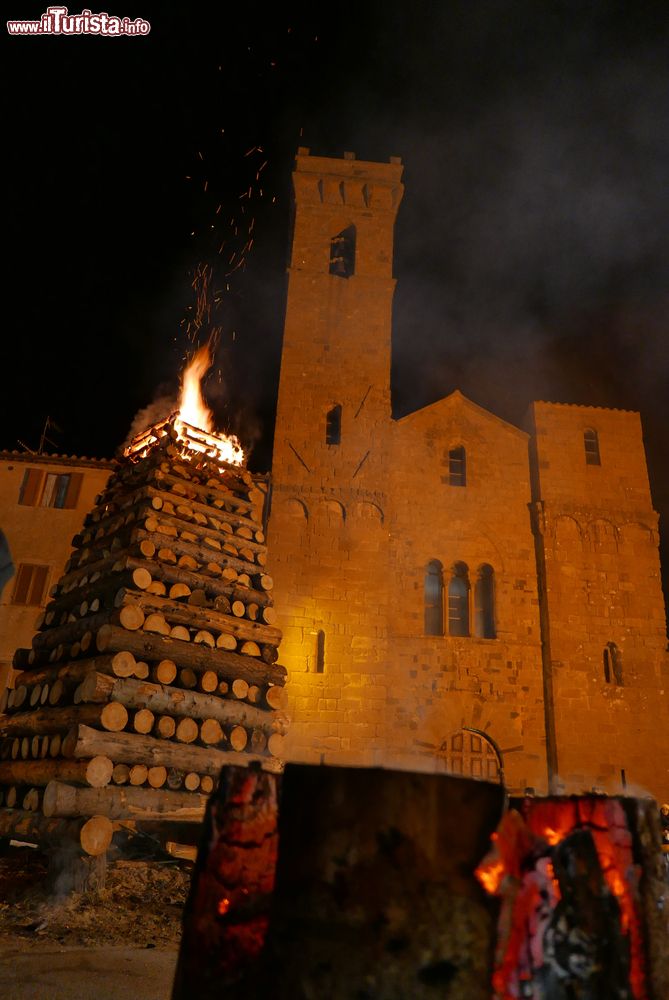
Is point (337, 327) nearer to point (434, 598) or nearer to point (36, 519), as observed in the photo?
point (434, 598)

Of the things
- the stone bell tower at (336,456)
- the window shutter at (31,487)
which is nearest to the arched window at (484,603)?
the stone bell tower at (336,456)

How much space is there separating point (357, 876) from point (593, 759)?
14496 mm

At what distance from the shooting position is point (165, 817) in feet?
22.7

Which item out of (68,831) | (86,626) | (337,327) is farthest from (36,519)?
(68,831)

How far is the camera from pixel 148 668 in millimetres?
7383

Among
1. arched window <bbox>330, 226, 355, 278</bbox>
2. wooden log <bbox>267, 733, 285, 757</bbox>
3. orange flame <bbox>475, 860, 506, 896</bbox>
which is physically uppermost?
arched window <bbox>330, 226, 355, 278</bbox>

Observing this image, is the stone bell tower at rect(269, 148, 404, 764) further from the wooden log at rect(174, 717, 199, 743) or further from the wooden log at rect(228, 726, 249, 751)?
the wooden log at rect(174, 717, 199, 743)

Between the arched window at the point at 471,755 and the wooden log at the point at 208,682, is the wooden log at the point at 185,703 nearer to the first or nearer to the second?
the wooden log at the point at 208,682

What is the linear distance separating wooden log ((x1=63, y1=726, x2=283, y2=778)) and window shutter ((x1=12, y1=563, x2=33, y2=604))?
35.7 feet

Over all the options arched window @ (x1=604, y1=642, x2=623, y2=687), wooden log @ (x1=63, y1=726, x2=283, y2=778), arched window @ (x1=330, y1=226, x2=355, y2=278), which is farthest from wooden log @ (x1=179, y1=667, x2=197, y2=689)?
arched window @ (x1=330, y1=226, x2=355, y2=278)

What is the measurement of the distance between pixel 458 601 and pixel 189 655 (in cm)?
995

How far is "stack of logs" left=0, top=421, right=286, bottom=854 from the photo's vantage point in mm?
6746

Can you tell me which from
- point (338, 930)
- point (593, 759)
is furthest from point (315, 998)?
point (593, 759)

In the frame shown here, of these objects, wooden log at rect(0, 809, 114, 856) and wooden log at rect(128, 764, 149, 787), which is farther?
wooden log at rect(128, 764, 149, 787)
